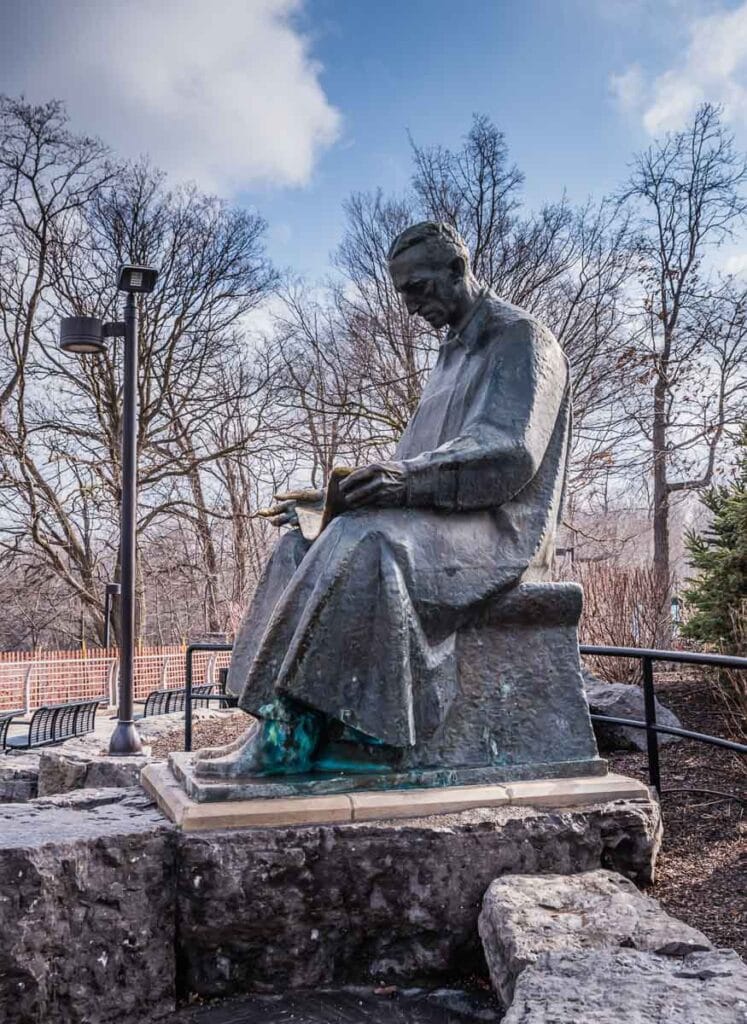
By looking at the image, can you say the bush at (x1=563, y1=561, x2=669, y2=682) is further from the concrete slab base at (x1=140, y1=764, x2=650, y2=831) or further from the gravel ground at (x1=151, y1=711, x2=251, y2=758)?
the concrete slab base at (x1=140, y1=764, x2=650, y2=831)

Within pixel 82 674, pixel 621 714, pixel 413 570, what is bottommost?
pixel 82 674

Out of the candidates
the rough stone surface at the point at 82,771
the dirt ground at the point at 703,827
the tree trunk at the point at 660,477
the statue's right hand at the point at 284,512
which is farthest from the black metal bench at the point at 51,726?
the tree trunk at the point at 660,477

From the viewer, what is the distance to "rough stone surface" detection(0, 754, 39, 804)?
532 cm

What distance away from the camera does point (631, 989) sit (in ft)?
5.40

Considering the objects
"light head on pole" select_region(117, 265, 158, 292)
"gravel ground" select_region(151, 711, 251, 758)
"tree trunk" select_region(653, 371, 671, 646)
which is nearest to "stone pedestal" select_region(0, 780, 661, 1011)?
"gravel ground" select_region(151, 711, 251, 758)

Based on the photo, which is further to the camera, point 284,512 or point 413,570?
point 284,512

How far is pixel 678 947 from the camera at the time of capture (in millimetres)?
1906

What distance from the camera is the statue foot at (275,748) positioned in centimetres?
263

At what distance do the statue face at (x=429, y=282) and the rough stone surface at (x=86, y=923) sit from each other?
6.44 ft

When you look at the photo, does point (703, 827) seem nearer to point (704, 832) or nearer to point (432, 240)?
point (704, 832)

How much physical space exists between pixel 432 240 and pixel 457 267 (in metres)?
0.14

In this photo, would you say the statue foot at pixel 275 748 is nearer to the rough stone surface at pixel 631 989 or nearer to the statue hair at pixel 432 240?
the rough stone surface at pixel 631 989

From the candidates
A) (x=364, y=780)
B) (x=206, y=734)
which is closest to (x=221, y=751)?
(x=364, y=780)

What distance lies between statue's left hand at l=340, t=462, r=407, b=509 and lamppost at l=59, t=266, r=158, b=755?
16.6ft
